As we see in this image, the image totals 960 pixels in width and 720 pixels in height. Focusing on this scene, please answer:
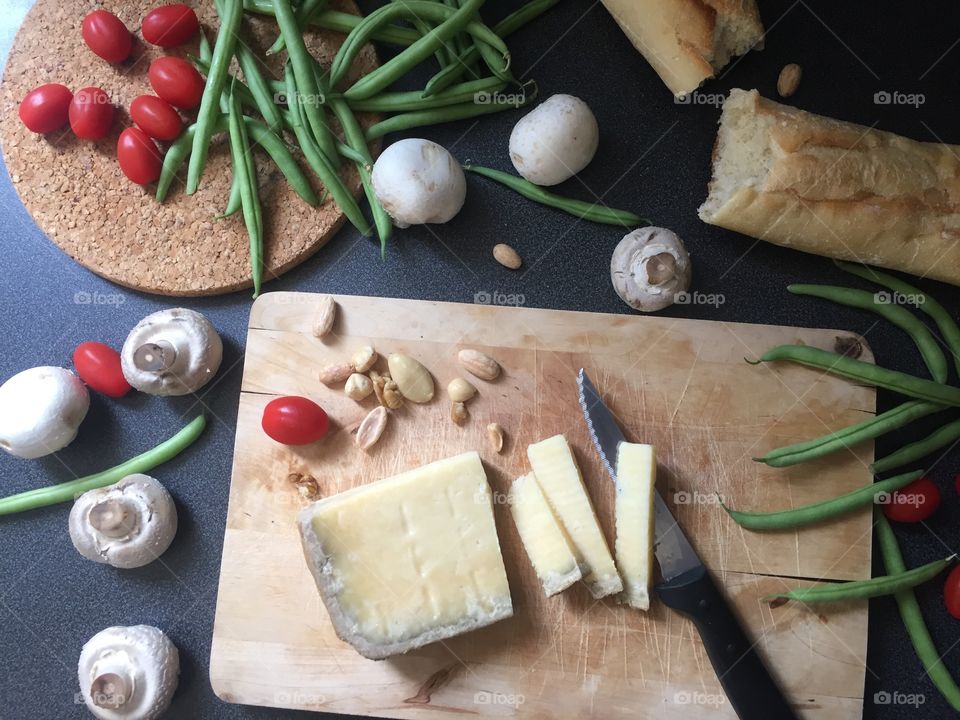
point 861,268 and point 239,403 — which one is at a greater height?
point 239,403

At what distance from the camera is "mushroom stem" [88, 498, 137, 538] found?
2.15 meters

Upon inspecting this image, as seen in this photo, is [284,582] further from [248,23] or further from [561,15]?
[561,15]

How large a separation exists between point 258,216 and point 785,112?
62.5 inches

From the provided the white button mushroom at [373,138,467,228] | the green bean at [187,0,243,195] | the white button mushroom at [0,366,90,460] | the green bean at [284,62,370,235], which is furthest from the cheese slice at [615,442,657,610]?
the white button mushroom at [0,366,90,460]

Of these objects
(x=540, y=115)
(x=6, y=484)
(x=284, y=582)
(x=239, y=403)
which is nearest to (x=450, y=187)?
(x=540, y=115)

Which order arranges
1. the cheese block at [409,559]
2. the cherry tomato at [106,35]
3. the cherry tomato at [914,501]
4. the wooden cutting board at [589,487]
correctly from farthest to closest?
the cherry tomato at [106,35]
the cherry tomato at [914,501]
the wooden cutting board at [589,487]
the cheese block at [409,559]

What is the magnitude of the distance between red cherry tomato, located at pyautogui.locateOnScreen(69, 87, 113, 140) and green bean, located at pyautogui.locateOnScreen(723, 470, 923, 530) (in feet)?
7.08

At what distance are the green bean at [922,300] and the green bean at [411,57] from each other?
135cm

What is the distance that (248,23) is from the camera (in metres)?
2.46

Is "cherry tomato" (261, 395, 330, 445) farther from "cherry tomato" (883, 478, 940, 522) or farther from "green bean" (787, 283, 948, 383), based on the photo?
"cherry tomato" (883, 478, 940, 522)

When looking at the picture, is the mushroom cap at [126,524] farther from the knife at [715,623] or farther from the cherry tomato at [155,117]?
the knife at [715,623]

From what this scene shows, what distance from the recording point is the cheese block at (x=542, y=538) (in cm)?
209

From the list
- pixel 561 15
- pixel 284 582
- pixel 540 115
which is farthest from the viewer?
pixel 561 15

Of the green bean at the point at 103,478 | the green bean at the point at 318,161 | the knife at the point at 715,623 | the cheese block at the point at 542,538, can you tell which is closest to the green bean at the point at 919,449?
the knife at the point at 715,623
